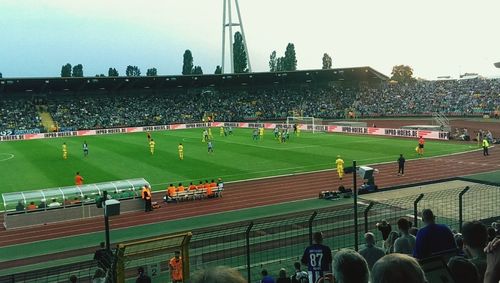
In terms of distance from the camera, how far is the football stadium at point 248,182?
27.8 feet

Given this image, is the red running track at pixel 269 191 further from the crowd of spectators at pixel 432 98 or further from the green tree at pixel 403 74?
the green tree at pixel 403 74

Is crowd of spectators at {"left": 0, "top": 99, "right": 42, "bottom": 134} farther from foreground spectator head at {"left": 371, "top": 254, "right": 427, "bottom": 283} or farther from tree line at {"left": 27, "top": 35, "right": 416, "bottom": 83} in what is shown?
foreground spectator head at {"left": 371, "top": 254, "right": 427, "bottom": 283}

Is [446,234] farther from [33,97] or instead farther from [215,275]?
[33,97]

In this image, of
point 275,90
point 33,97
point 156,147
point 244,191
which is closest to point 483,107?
point 275,90

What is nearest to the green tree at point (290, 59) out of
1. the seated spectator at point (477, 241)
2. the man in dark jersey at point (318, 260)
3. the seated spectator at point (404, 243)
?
the man in dark jersey at point (318, 260)

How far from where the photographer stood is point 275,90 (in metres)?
101

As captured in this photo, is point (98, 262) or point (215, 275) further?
point (98, 262)

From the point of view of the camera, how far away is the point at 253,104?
96.9 metres

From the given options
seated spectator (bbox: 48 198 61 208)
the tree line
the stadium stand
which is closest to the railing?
seated spectator (bbox: 48 198 61 208)

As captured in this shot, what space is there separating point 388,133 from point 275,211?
38.9 metres

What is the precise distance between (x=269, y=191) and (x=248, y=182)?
10.6 feet

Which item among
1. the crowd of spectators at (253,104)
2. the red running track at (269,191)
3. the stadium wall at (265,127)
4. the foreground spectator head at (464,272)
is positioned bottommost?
the red running track at (269,191)

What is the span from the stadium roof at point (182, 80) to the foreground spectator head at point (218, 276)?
81.5m

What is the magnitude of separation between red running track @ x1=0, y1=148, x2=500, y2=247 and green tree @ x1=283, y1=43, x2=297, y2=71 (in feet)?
373
